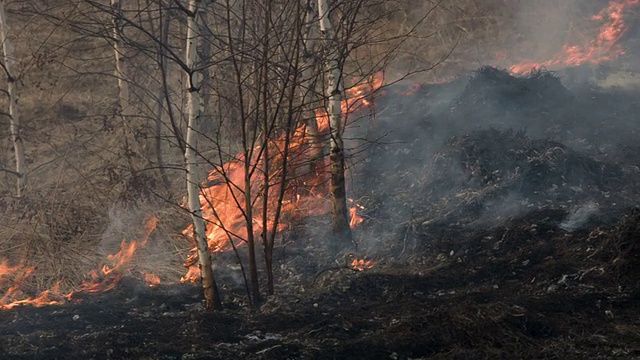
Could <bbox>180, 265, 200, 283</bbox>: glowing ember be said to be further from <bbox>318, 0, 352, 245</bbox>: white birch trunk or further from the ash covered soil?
<bbox>318, 0, 352, 245</bbox>: white birch trunk

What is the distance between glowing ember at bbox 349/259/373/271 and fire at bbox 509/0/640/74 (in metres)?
10.7

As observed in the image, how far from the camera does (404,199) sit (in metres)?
10.8

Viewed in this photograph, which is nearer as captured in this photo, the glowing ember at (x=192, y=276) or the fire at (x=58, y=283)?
the fire at (x=58, y=283)

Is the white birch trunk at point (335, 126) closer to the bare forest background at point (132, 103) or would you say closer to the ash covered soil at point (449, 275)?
the bare forest background at point (132, 103)

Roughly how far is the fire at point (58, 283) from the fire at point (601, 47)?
1231 cm

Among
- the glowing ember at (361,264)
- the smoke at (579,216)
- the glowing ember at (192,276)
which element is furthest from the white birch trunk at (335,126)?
the smoke at (579,216)

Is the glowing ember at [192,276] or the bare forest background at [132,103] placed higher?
the bare forest background at [132,103]

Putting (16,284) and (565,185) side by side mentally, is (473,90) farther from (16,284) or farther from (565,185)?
(16,284)

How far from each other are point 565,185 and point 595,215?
4.75ft

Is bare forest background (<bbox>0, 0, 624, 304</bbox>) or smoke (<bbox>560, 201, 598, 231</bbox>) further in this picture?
bare forest background (<bbox>0, 0, 624, 304</bbox>)

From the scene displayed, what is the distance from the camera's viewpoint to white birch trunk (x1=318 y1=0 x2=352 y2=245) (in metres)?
8.43

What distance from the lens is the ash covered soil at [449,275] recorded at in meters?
5.69

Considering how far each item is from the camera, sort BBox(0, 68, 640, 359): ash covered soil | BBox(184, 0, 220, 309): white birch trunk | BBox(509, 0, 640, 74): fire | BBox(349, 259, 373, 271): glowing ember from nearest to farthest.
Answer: BBox(0, 68, 640, 359): ash covered soil
BBox(184, 0, 220, 309): white birch trunk
BBox(349, 259, 373, 271): glowing ember
BBox(509, 0, 640, 74): fire

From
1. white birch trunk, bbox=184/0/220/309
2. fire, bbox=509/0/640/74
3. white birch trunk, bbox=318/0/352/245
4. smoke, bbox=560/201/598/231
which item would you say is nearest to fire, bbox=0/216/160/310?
white birch trunk, bbox=184/0/220/309
